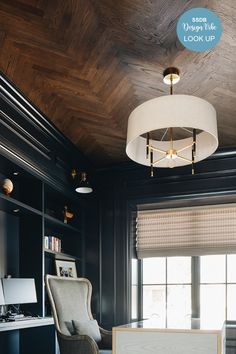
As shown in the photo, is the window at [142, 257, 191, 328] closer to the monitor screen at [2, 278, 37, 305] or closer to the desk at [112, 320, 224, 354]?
the monitor screen at [2, 278, 37, 305]

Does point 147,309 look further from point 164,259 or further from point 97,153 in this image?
point 97,153

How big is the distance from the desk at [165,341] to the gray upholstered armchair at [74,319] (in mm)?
565

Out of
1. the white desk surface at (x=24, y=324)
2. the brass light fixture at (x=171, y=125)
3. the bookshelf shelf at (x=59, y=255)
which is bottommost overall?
the white desk surface at (x=24, y=324)

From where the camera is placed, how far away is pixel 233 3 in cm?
238

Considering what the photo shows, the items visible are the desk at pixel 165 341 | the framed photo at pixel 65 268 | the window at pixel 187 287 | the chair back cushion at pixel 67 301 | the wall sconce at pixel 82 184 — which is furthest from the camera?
the window at pixel 187 287

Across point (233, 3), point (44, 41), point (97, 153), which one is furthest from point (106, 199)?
point (233, 3)

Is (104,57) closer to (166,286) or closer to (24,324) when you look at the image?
(24,324)

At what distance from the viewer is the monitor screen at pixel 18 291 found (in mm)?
3559

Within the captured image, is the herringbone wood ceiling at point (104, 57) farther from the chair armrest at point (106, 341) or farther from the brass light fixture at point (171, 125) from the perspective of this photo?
the chair armrest at point (106, 341)

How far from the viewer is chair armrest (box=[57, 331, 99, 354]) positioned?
10.3ft

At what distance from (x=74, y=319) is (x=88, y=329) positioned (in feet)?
0.49

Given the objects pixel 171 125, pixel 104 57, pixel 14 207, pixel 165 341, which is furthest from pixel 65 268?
pixel 171 125

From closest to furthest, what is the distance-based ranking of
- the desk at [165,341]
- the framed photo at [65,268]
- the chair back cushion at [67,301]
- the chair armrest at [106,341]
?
the desk at [165,341], the chair back cushion at [67,301], the chair armrest at [106,341], the framed photo at [65,268]

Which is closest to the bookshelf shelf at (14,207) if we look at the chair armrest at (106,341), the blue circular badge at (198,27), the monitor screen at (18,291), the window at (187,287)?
the monitor screen at (18,291)
